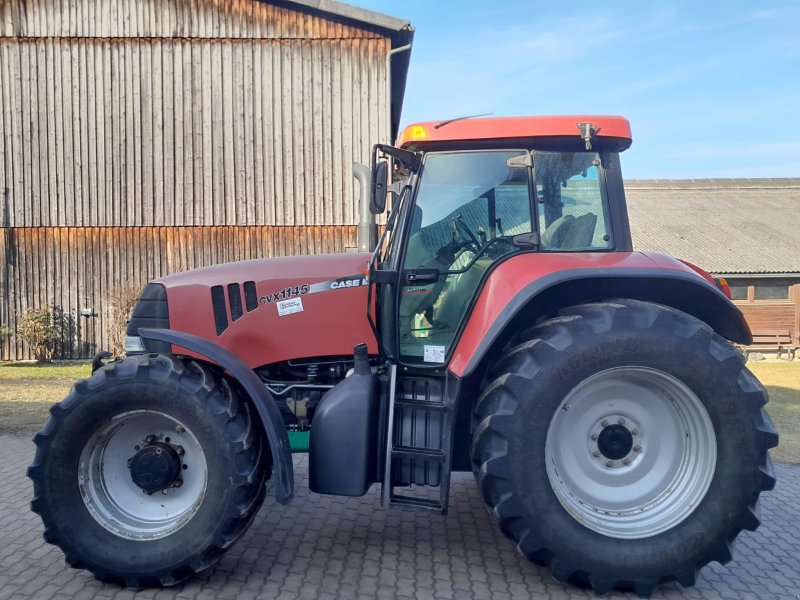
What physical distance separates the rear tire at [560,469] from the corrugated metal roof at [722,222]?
18903 mm

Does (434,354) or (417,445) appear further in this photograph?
(434,354)

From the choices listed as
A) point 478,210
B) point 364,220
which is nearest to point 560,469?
point 478,210

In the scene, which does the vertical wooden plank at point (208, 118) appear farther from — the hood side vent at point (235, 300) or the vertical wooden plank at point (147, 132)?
the hood side vent at point (235, 300)

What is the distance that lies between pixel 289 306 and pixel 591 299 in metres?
1.82

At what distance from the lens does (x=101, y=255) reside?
44.8 ft

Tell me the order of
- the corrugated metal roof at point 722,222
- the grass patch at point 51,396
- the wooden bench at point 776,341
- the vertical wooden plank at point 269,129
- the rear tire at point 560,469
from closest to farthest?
the rear tire at point 560,469 < the grass patch at point 51,396 < the vertical wooden plank at point 269,129 < the wooden bench at point 776,341 < the corrugated metal roof at point 722,222

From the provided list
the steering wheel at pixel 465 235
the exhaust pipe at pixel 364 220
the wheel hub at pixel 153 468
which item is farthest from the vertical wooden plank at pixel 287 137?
the wheel hub at pixel 153 468

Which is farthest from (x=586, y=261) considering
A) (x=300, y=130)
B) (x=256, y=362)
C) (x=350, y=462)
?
(x=300, y=130)

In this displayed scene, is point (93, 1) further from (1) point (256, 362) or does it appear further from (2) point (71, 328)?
(1) point (256, 362)

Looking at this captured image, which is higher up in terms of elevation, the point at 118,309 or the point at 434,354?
the point at 434,354

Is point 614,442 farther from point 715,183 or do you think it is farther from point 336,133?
point 715,183

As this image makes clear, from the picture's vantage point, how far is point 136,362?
3576 millimetres

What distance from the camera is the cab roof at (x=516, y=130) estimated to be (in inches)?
147

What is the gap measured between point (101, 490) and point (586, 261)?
2.90m
